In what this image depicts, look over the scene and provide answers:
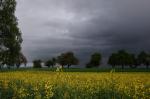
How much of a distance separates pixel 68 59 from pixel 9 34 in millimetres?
73967

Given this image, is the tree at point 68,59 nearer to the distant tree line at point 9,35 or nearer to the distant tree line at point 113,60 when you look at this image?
the distant tree line at point 113,60

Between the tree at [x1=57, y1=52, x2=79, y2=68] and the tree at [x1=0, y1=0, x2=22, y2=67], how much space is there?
67.0 meters

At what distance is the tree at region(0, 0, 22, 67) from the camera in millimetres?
47562

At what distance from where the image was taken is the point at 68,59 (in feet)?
400

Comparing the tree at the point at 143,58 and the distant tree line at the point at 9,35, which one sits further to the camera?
the tree at the point at 143,58

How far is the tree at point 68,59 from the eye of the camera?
4648 inches

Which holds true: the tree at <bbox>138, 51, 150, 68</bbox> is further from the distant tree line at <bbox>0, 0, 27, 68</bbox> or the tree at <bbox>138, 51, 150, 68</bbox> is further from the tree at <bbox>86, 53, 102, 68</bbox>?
the distant tree line at <bbox>0, 0, 27, 68</bbox>

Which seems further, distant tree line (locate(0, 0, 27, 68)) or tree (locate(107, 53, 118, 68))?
tree (locate(107, 53, 118, 68))

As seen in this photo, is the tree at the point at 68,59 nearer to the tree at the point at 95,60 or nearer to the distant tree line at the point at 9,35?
the tree at the point at 95,60

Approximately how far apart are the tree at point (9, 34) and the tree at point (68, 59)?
220 ft

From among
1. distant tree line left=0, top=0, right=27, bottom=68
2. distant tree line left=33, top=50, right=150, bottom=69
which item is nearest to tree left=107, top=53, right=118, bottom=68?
distant tree line left=33, top=50, right=150, bottom=69

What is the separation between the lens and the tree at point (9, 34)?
4756cm

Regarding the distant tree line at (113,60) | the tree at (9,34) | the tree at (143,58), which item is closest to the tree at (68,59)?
the distant tree line at (113,60)

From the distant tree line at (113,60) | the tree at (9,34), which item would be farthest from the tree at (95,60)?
the tree at (9,34)
